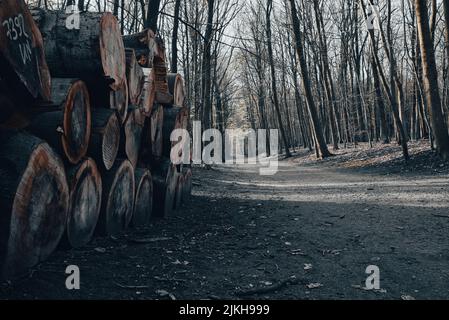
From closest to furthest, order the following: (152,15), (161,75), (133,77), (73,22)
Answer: (73,22), (133,77), (161,75), (152,15)

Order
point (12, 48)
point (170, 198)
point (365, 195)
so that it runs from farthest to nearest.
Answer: point (365, 195) < point (170, 198) < point (12, 48)

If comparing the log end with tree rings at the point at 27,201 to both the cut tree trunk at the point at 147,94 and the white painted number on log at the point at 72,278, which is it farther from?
the cut tree trunk at the point at 147,94

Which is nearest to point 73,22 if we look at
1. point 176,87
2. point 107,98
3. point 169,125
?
point 107,98

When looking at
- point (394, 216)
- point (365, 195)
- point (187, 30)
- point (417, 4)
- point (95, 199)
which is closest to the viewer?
point (95, 199)

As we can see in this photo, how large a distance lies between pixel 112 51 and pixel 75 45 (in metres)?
0.48

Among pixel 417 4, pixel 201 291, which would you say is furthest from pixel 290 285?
pixel 417 4

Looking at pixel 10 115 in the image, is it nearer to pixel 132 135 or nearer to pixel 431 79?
pixel 132 135

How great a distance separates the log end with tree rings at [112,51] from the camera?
12.8ft

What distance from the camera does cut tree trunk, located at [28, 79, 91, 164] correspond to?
3.24 metres

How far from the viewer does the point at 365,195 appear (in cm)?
764

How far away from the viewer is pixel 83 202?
144 inches

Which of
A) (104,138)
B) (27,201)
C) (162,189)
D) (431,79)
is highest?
(431,79)

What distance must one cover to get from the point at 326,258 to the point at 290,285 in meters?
0.84

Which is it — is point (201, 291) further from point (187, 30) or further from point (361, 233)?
point (187, 30)
